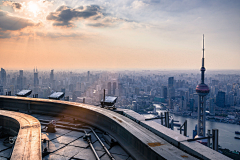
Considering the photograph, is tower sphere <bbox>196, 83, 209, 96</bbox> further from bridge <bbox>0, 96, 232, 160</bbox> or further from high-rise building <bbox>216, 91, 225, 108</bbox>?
bridge <bbox>0, 96, 232, 160</bbox>

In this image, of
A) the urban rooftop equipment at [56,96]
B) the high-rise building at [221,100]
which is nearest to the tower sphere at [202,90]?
the high-rise building at [221,100]

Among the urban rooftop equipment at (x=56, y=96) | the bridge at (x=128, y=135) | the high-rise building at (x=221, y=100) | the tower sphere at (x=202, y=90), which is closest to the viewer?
the bridge at (x=128, y=135)

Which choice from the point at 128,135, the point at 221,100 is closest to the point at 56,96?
the point at 128,135

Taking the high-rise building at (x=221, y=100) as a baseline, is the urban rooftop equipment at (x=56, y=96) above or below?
above

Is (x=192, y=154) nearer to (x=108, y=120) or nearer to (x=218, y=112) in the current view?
(x=108, y=120)

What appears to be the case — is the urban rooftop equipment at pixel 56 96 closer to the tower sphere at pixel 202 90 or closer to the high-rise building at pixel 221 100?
the tower sphere at pixel 202 90

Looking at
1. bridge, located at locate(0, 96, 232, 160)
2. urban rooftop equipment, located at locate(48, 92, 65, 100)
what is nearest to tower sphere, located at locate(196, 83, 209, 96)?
urban rooftop equipment, located at locate(48, 92, 65, 100)

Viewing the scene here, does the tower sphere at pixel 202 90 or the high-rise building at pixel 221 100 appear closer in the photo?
the tower sphere at pixel 202 90

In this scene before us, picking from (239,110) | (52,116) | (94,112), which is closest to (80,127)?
(94,112)
